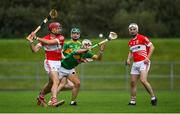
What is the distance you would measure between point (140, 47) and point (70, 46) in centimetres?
181

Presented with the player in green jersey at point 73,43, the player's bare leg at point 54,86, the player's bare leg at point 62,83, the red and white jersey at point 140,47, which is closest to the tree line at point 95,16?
the red and white jersey at point 140,47

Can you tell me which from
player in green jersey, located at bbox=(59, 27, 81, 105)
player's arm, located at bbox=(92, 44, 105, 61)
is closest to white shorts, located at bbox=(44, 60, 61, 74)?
player in green jersey, located at bbox=(59, 27, 81, 105)

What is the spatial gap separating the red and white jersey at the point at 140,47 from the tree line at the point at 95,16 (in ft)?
106

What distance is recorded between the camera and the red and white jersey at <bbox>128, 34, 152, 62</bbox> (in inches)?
766

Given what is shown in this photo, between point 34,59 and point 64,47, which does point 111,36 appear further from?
point 34,59

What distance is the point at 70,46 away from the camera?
19156 mm

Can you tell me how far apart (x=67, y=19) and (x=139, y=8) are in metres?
9.97

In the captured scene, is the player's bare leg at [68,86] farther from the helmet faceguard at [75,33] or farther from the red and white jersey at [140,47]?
the red and white jersey at [140,47]

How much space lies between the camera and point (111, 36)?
19.0 m

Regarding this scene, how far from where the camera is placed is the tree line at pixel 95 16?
57.0m

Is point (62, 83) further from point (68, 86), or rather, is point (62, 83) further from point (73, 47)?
point (73, 47)

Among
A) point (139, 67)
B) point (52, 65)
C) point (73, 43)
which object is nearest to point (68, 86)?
point (73, 43)

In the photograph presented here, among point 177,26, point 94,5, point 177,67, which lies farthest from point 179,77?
point 94,5

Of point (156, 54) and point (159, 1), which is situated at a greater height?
point (159, 1)
